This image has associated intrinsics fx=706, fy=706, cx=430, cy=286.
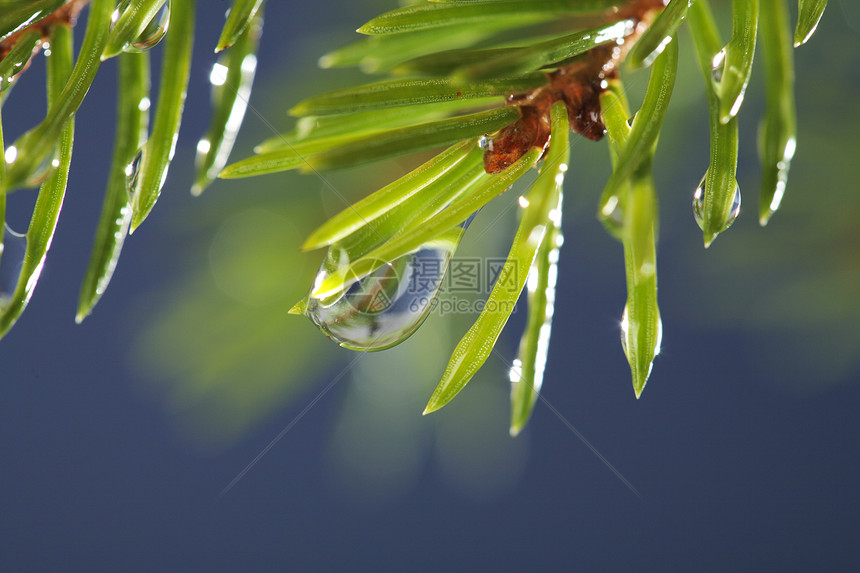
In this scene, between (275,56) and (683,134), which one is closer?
(683,134)

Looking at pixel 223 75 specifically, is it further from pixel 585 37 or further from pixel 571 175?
pixel 571 175

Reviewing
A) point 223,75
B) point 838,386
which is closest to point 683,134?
point 223,75

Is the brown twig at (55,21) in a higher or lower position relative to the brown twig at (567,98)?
higher

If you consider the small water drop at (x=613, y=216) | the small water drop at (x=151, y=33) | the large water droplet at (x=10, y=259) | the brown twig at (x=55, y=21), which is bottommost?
the small water drop at (x=613, y=216)
